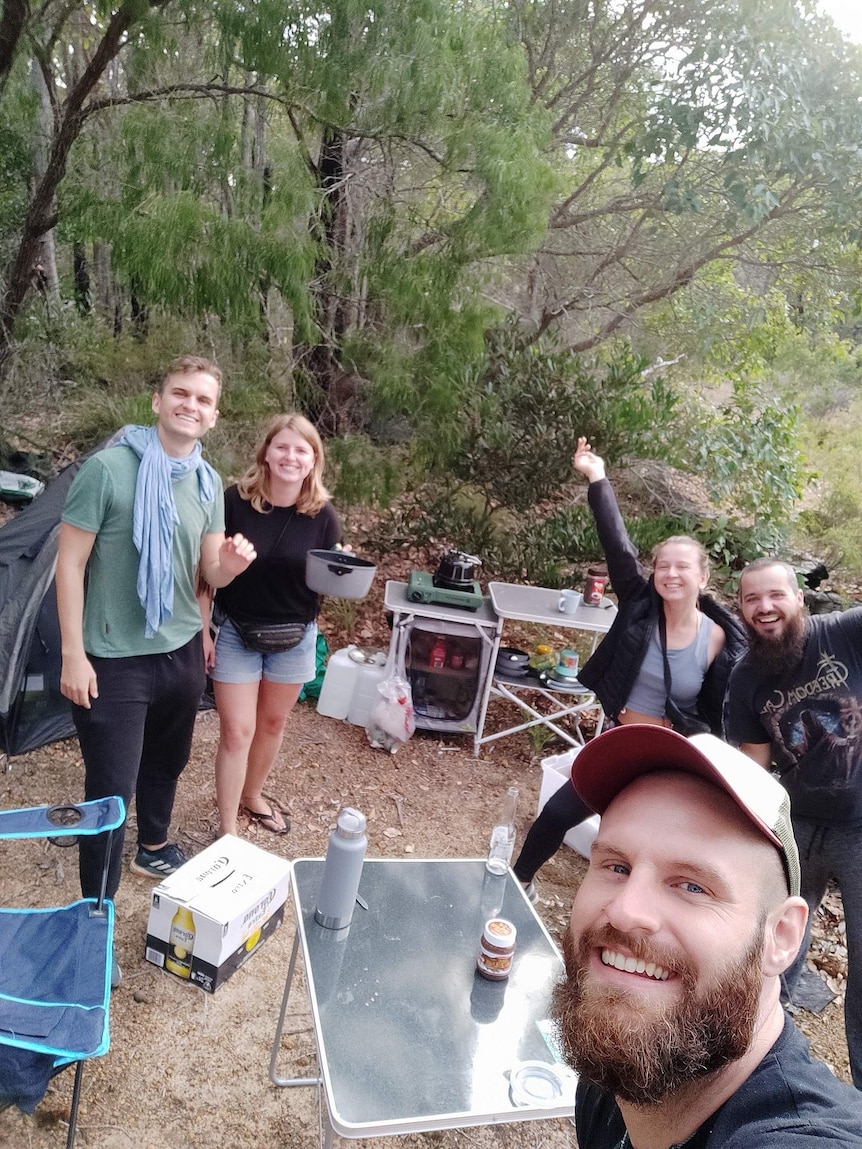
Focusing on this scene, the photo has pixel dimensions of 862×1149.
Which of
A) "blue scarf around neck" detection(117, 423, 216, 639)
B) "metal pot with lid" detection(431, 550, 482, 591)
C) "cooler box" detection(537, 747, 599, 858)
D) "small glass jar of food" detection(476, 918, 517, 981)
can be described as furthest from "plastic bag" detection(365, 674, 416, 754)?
"small glass jar of food" detection(476, 918, 517, 981)

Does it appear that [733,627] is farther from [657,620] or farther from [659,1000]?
[659,1000]

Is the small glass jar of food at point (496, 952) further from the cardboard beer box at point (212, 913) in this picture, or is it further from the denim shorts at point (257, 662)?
the denim shorts at point (257, 662)

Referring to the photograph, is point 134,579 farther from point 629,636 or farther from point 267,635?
point 629,636

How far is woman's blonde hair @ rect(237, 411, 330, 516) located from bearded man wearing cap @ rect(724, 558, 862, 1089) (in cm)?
134

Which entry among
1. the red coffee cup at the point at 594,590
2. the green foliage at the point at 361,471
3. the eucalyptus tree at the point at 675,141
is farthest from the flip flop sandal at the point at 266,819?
the eucalyptus tree at the point at 675,141

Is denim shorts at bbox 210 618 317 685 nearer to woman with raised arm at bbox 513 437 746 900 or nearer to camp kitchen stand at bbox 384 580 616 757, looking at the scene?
woman with raised arm at bbox 513 437 746 900

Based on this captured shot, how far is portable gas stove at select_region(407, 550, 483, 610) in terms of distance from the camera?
3.80 metres

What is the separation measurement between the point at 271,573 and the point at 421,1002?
51.6 inches

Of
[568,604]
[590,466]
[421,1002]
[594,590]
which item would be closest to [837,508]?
[594,590]

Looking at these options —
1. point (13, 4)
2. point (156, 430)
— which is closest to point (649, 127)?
point (13, 4)

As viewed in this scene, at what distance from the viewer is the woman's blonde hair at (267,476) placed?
8.07 feet

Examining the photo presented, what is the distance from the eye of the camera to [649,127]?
5.25 meters

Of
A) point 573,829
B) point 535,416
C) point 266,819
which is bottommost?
point 266,819

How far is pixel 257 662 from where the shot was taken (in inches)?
102
